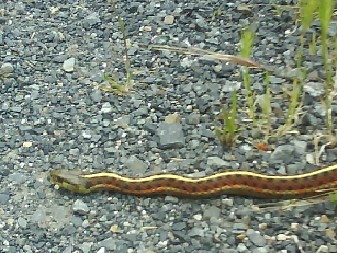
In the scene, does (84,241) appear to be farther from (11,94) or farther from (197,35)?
(197,35)

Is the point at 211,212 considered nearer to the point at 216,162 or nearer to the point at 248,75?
the point at 216,162

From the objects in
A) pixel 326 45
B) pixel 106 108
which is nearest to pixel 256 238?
pixel 326 45

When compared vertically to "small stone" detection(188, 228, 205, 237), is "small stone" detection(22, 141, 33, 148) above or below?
above

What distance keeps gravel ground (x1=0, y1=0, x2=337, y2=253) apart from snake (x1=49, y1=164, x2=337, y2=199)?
2.0 inches

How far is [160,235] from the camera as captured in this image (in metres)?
3.36

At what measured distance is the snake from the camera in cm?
341

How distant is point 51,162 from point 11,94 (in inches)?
24.3

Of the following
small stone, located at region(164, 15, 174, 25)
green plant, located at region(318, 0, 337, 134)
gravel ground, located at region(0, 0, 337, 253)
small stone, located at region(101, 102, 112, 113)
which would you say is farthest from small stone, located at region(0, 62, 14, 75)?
green plant, located at region(318, 0, 337, 134)

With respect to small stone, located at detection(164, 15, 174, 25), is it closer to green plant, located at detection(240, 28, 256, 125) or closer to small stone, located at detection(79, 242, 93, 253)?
green plant, located at detection(240, 28, 256, 125)

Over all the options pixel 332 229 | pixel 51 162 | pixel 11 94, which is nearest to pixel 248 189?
pixel 332 229

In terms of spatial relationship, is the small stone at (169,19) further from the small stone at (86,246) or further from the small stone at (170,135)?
the small stone at (86,246)

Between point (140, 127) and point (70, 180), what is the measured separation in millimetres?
520

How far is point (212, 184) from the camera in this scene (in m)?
3.46

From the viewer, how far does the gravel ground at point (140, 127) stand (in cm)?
336
